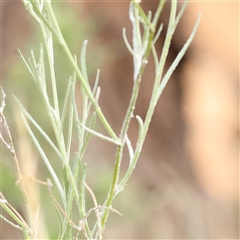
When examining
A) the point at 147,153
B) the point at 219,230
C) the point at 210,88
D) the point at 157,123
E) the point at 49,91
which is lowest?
the point at 219,230

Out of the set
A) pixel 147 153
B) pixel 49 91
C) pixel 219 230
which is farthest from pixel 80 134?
pixel 147 153

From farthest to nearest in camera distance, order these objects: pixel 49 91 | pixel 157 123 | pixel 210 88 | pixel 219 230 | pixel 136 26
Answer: pixel 157 123, pixel 210 88, pixel 219 230, pixel 49 91, pixel 136 26

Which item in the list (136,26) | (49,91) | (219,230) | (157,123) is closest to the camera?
(136,26)

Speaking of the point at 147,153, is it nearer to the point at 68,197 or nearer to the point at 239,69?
the point at 239,69

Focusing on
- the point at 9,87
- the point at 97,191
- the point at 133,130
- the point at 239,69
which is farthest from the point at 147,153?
the point at 9,87

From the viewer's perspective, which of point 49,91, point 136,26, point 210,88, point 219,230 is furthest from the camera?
point 210,88

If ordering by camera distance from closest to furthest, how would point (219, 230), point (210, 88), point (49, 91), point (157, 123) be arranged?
point (49, 91) < point (219, 230) < point (210, 88) < point (157, 123)

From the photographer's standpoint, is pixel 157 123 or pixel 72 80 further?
pixel 157 123

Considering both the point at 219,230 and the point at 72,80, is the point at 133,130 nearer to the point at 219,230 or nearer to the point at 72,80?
Answer: the point at 219,230

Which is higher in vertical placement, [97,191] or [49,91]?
[49,91]
